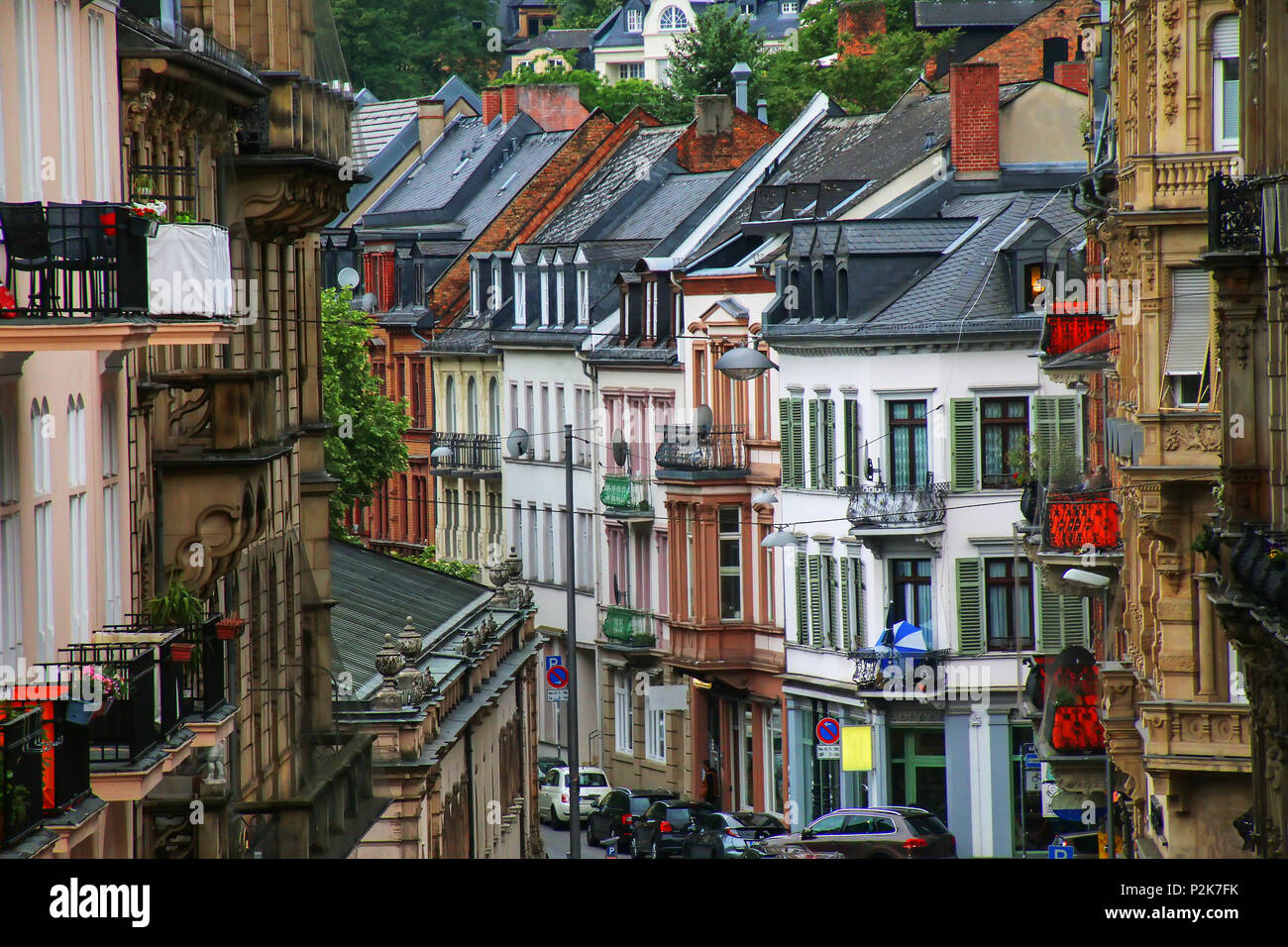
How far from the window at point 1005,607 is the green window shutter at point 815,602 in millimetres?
4146

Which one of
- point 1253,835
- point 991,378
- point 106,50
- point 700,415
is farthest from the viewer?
point 700,415

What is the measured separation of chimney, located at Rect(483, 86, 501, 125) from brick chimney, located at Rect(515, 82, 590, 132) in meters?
1.07

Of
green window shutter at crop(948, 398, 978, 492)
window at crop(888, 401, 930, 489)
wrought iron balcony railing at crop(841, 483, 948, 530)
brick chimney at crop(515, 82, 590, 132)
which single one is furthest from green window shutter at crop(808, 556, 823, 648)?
brick chimney at crop(515, 82, 590, 132)

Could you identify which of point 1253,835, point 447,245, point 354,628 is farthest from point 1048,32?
point 1253,835

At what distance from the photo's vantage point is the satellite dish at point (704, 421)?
59.4 meters

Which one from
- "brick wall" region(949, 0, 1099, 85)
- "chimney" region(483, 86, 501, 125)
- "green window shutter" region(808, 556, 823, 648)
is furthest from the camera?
"chimney" region(483, 86, 501, 125)

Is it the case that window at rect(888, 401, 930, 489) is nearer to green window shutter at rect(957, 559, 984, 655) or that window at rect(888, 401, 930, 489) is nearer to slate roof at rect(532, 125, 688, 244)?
green window shutter at rect(957, 559, 984, 655)

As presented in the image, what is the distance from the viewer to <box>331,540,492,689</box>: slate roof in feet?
122

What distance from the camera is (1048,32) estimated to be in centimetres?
7575

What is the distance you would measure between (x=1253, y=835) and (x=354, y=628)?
16955 millimetres

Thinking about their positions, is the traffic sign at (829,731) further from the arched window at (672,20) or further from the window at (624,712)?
the arched window at (672,20)

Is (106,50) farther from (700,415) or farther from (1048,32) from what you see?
(1048,32)

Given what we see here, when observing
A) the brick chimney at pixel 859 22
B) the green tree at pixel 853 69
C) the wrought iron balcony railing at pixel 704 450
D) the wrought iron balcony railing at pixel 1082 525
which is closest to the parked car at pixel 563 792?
the wrought iron balcony railing at pixel 704 450

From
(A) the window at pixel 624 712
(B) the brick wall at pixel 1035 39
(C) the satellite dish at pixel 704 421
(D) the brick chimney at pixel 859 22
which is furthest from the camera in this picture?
(D) the brick chimney at pixel 859 22
